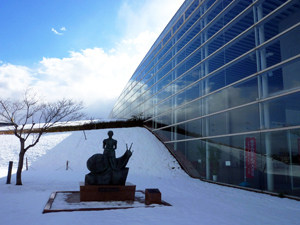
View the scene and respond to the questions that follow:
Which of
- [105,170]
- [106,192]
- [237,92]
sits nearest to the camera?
[106,192]

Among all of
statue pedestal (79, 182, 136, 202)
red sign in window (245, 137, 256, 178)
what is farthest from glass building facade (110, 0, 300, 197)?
statue pedestal (79, 182, 136, 202)

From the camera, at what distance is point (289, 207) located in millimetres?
8969

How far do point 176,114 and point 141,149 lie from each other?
5530mm

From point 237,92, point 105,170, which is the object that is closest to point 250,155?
point 237,92

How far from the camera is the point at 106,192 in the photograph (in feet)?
31.8

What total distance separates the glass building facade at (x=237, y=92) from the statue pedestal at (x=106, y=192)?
264 inches

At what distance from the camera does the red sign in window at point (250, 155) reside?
12773 millimetres

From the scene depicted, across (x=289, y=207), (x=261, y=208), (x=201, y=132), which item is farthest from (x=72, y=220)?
(x=201, y=132)

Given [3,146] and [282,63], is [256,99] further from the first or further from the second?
[3,146]

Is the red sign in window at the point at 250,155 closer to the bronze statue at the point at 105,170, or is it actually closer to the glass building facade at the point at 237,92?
the glass building facade at the point at 237,92

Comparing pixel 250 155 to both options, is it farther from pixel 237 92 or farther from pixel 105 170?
pixel 105 170

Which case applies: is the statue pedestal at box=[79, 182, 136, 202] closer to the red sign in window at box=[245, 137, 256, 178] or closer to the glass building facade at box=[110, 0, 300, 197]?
the red sign in window at box=[245, 137, 256, 178]

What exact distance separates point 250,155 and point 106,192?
7746 millimetres

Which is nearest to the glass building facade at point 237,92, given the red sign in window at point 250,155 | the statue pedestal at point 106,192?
the red sign in window at point 250,155
